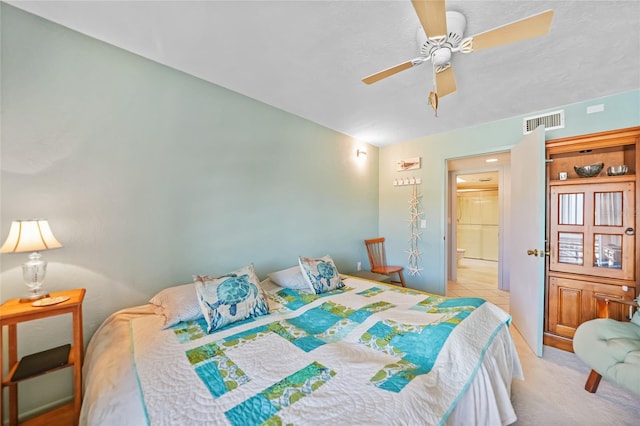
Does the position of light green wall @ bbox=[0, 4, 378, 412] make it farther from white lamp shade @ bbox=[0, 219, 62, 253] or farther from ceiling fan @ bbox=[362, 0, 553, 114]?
ceiling fan @ bbox=[362, 0, 553, 114]

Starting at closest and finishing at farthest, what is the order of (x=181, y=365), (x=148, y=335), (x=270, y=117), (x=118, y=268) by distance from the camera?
(x=181, y=365), (x=148, y=335), (x=118, y=268), (x=270, y=117)

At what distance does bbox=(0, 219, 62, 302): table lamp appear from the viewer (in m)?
1.27

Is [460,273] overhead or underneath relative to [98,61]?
underneath

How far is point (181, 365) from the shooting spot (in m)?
1.15

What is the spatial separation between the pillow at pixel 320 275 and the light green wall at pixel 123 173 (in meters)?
0.53

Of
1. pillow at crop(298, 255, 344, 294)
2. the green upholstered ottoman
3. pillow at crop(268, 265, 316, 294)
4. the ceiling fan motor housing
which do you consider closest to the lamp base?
pillow at crop(268, 265, 316, 294)

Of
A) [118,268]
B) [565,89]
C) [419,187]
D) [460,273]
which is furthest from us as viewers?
[460,273]

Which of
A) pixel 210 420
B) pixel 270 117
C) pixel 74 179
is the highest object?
pixel 270 117

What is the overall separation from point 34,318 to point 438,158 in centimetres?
416

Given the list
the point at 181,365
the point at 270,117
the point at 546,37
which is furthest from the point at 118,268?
the point at 546,37

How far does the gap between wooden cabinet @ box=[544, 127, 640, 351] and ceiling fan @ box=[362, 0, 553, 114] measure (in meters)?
1.85

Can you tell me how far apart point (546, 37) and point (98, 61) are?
10.1 ft

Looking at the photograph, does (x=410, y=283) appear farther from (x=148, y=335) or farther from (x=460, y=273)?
(x=148, y=335)

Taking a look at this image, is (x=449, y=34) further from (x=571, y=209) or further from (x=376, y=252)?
(x=376, y=252)
